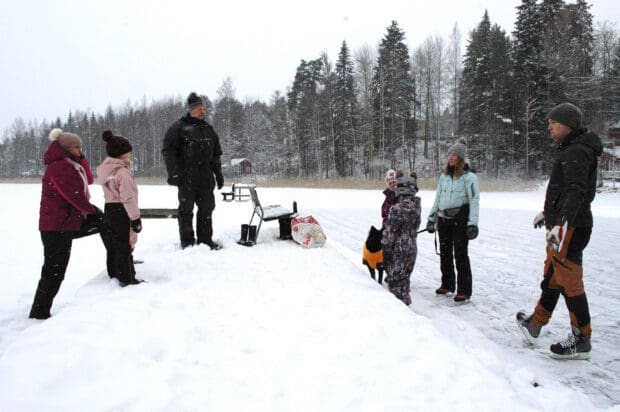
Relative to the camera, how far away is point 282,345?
2721mm

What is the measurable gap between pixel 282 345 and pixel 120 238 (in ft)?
7.52

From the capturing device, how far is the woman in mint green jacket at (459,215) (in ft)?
15.2

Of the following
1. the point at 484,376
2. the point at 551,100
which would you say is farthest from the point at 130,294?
the point at 551,100

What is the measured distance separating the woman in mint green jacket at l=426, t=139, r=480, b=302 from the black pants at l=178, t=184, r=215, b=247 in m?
3.20

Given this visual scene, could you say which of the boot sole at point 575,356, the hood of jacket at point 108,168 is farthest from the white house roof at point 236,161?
the boot sole at point 575,356

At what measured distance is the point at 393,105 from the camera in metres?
39.6

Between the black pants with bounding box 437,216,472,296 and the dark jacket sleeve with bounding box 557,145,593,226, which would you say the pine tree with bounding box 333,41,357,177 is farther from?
the dark jacket sleeve with bounding box 557,145,593,226

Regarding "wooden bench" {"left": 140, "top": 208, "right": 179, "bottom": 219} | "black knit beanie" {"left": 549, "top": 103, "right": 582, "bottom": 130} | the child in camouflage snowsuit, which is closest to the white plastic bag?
the child in camouflage snowsuit

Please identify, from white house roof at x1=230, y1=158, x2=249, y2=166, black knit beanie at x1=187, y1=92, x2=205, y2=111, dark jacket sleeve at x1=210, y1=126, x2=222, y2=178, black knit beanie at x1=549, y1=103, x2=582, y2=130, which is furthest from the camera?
white house roof at x1=230, y1=158, x2=249, y2=166

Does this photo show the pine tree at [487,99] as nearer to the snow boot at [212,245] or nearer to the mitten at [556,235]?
the snow boot at [212,245]

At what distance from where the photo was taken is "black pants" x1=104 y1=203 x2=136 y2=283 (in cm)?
391

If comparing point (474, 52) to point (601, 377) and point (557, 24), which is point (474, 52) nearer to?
point (557, 24)

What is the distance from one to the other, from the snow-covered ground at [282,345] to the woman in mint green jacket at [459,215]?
0.32 meters

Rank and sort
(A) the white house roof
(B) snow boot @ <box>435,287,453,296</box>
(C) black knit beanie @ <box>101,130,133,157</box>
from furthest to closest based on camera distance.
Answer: (A) the white house roof < (B) snow boot @ <box>435,287,453,296</box> < (C) black knit beanie @ <box>101,130,133,157</box>
